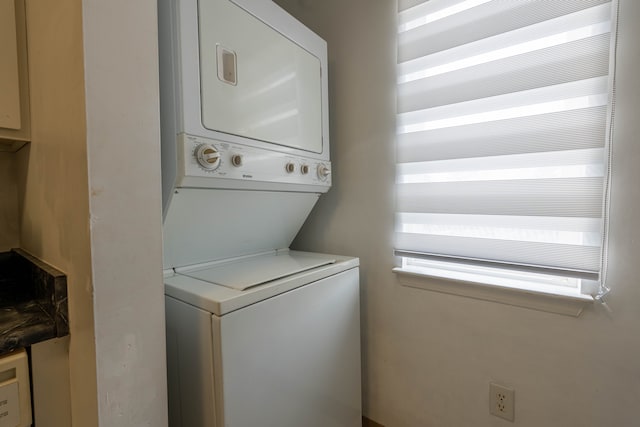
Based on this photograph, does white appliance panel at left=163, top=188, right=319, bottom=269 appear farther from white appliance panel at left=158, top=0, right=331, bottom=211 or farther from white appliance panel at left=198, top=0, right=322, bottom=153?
white appliance panel at left=198, top=0, right=322, bottom=153

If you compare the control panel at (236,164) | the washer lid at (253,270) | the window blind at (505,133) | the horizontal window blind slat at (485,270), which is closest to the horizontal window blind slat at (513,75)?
the window blind at (505,133)

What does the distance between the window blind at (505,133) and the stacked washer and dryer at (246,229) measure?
16.5 inches

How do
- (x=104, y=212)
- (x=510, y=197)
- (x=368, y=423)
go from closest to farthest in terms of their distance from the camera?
(x=104, y=212) → (x=510, y=197) → (x=368, y=423)

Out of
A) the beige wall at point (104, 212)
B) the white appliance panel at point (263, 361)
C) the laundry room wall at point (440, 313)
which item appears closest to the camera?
the beige wall at point (104, 212)

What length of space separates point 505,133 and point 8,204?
1.97 metres

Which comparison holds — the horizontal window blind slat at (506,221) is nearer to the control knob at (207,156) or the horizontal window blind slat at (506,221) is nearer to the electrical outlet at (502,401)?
the electrical outlet at (502,401)

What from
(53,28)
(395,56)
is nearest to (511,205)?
(395,56)

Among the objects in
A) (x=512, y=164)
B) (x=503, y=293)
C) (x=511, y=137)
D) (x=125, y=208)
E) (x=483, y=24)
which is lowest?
(x=503, y=293)

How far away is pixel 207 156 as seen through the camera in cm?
97

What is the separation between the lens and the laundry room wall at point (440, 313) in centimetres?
100

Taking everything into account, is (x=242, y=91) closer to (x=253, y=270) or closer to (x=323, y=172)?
(x=323, y=172)

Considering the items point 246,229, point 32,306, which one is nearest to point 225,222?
point 246,229

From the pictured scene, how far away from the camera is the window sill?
1082 millimetres

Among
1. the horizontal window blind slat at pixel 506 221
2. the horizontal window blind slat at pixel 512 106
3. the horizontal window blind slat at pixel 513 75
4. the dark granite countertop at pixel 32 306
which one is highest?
the horizontal window blind slat at pixel 513 75
